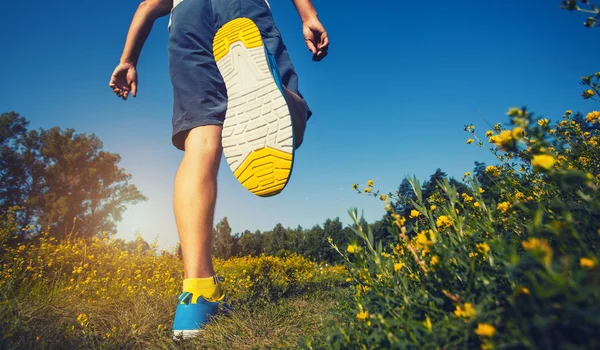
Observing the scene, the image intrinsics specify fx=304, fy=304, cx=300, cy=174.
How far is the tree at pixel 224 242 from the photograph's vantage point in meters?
14.8

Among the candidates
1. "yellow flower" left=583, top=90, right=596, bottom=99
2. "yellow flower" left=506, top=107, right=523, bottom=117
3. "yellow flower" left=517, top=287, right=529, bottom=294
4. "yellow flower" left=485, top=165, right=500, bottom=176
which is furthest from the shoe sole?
"yellow flower" left=583, top=90, right=596, bottom=99

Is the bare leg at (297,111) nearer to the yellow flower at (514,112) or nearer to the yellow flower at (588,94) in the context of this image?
the yellow flower at (514,112)

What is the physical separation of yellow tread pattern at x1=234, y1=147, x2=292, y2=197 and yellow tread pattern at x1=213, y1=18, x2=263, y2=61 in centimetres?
84

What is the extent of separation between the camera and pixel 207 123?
2199 mm

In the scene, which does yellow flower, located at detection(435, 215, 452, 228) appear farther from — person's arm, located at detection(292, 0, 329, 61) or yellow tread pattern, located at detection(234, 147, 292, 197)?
person's arm, located at detection(292, 0, 329, 61)

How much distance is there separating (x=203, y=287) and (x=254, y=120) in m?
1.11

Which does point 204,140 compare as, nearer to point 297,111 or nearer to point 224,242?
Answer: point 297,111

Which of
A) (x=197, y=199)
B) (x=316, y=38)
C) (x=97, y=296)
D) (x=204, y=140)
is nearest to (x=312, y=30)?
(x=316, y=38)

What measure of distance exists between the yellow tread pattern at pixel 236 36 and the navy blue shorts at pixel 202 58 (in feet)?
0.59

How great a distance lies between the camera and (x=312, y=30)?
275 cm

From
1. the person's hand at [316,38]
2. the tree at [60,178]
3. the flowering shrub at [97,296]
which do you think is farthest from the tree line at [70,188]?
the person's hand at [316,38]

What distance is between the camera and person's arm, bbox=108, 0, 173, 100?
288 centimetres

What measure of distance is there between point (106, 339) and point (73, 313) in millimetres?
853

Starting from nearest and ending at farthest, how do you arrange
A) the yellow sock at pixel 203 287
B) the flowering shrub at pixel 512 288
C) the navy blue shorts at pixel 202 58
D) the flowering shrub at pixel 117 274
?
the flowering shrub at pixel 512 288
the yellow sock at pixel 203 287
the navy blue shorts at pixel 202 58
the flowering shrub at pixel 117 274
